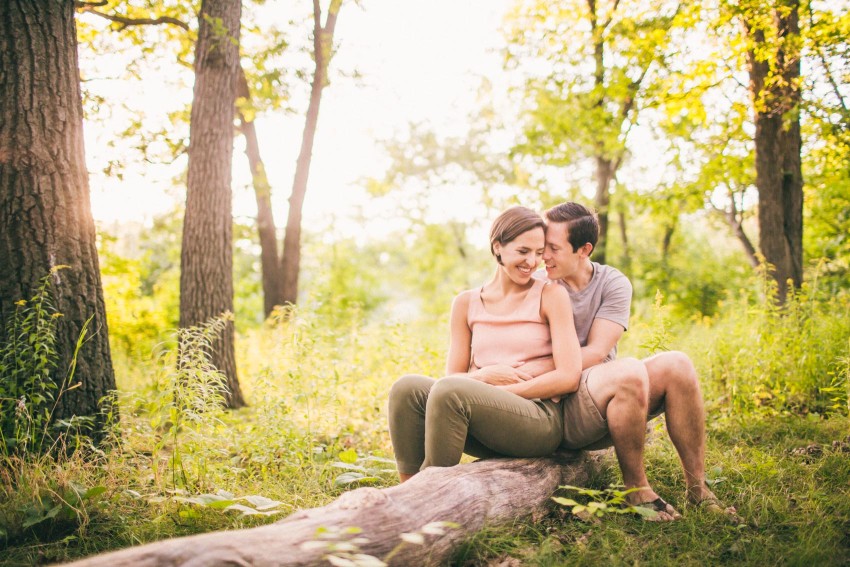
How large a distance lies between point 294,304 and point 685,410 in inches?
137

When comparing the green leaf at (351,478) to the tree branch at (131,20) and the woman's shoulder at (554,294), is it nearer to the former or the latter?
the woman's shoulder at (554,294)

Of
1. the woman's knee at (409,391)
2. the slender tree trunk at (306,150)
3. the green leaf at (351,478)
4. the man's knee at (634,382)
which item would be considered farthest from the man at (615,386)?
the slender tree trunk at (306,150)

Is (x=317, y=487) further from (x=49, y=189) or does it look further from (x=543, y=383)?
(x=49, y=189)

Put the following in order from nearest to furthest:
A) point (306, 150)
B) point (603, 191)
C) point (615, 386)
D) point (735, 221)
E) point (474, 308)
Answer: point (615, 386)
point (474, 308)
point (306, 150)
point (603, 191)
point (735, 221)

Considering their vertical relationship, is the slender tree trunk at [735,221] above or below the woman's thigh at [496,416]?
above

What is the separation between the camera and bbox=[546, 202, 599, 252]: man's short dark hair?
350 cm

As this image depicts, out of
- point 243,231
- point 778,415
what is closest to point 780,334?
point 778,415

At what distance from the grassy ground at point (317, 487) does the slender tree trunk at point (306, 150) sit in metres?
5.36

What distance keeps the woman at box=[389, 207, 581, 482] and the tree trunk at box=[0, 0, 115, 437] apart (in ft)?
6.74

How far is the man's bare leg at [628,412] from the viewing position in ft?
9.78

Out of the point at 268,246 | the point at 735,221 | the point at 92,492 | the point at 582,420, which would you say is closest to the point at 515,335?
the point at 582,420

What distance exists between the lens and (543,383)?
3100mm

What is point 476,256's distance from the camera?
31.9 metres

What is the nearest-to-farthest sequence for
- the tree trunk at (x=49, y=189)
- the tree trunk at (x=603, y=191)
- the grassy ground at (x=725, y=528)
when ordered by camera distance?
the grassy ground at (x=725, y=528), the tree trunk at (x=49, y=189), the tree trunk at (x=603, y=191)
